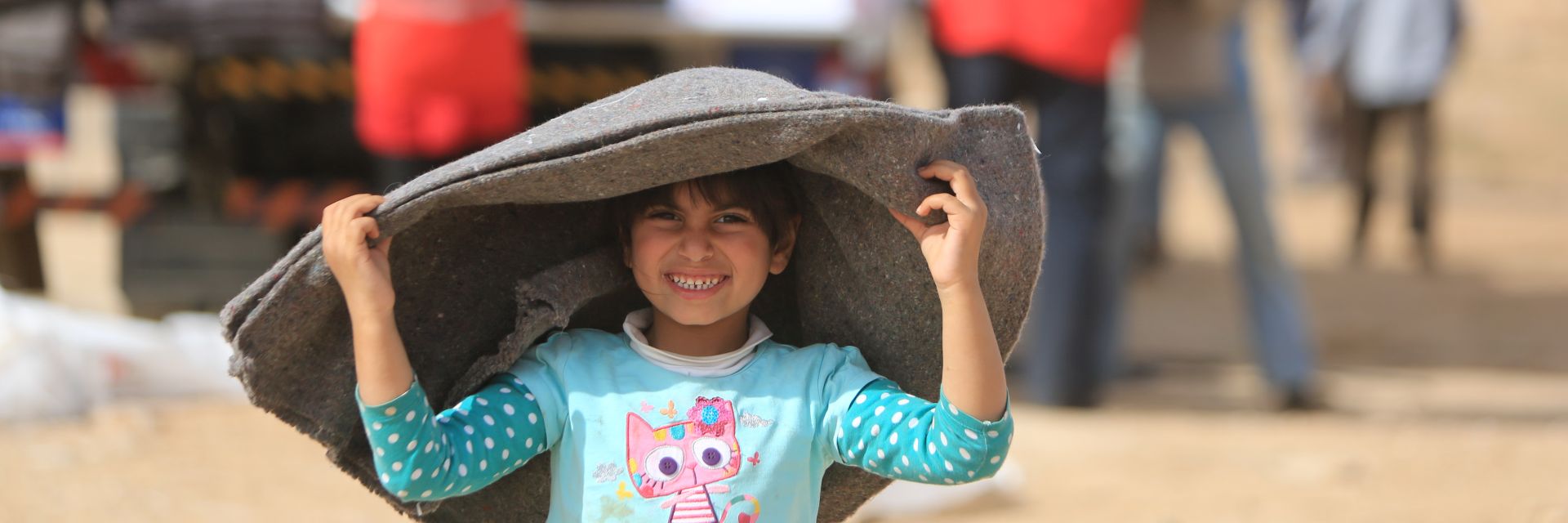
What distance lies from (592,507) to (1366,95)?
26.0 ft

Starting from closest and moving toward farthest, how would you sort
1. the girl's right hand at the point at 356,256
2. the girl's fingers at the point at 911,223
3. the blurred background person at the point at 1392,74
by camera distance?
the girl's right hand at the point at 356,256 < the girl's fingers at the point at 911,223 < the blurred background person at the point at 1392,74

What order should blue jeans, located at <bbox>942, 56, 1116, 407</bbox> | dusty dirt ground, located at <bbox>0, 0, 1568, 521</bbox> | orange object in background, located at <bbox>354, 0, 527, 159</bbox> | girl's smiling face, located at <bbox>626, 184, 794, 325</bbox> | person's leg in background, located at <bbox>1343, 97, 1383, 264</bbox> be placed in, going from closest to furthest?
1. girl's smiling face, located at <bbox>626, 184, 794, 325</bbox>
2. dusty dirt ground, located at <bbox>0, 0, 1568, 521</bbox>
3. blue jeans, located at <bbox>942, 56, 1116, 407</bbox>
4. orange object in background, located at <bbox>354, 0, 527, 159</bbox>
5. person's leg in background, located at <bbox>1343, 97, 1383, 264</bbox>

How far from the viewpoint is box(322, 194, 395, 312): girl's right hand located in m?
1.76

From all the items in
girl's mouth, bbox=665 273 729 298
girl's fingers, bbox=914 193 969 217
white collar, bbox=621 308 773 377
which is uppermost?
girl's fingers, bbox=914 193 969 217

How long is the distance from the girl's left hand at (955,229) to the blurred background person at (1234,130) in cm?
304

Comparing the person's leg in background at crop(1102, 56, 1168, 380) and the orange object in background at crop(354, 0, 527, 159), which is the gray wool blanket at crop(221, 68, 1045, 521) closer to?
the orange object in background at crop(354, 0, 527, 159)

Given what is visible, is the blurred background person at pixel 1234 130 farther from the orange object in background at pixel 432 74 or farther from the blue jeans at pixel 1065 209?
the orange object in background at pixel 432 74

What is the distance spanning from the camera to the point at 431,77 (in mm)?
4734

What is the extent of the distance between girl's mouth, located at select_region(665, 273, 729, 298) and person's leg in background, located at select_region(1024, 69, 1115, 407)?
258cm

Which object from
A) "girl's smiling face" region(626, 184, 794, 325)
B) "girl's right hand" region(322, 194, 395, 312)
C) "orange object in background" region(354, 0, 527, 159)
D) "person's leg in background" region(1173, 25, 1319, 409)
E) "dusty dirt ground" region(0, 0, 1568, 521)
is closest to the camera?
"girl's right hand" region(322, 194, 395, 312)

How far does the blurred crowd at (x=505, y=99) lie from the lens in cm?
455

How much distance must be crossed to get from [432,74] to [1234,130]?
2482mm

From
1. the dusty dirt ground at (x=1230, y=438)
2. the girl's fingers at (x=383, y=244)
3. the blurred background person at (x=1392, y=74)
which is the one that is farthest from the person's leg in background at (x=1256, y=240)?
the blurred background person at (x=1392, y=74)

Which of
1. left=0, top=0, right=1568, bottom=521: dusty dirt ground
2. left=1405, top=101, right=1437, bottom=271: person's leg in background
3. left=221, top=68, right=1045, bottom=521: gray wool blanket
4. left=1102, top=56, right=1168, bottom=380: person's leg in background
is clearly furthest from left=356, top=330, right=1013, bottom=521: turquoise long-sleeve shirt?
left=1405, top=101, right=1437, bottom=271: person's leg in background
